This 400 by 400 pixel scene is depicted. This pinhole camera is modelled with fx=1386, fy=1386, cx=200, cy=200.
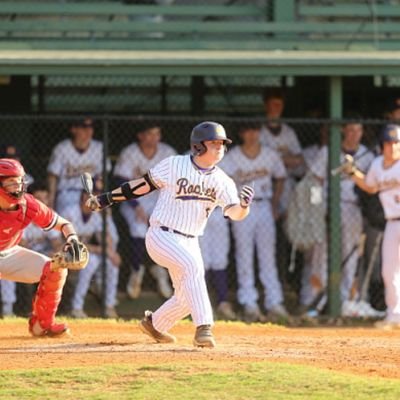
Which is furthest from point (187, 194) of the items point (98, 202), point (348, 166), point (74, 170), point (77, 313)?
point (74, 170)

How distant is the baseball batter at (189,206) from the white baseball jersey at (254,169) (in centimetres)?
→ 434

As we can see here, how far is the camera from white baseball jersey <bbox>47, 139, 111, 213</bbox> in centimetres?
1435

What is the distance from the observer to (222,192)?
10.1 meters

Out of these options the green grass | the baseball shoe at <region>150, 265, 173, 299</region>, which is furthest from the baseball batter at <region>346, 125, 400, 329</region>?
the green grass

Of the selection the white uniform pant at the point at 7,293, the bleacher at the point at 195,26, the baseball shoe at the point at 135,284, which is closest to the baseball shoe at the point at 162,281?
the baseball shoe at the point at 135,284

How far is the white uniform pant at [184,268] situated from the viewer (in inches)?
388

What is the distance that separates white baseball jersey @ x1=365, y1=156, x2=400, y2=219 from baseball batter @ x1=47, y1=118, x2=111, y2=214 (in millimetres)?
2929

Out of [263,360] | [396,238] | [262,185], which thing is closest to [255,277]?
[262,185]

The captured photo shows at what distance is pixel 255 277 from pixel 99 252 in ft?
6.19

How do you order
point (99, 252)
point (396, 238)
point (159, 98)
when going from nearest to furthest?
point (396, 238) < point (99, 252) < point (159, 98)

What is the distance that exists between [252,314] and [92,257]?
69.4 inches

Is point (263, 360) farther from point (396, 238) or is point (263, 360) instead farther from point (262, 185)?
point (262, 185)

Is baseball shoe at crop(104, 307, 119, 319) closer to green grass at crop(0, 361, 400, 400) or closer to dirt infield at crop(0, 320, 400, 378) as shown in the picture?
dirt infield at crop(0, 320, 400, 378)

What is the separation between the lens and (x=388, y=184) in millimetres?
13234
